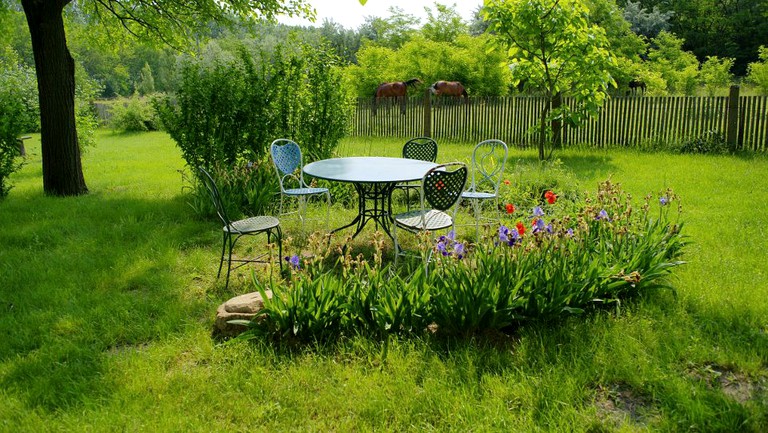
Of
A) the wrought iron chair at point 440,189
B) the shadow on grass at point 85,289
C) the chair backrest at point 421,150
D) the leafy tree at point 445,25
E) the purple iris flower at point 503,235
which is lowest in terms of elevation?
the shadow on grass at point 85,289

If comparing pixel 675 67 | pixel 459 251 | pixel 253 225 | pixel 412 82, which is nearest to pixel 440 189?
pixel 459 251

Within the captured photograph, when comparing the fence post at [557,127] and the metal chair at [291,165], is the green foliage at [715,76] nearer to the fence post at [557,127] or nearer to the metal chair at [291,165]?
the fence post at [557,127]

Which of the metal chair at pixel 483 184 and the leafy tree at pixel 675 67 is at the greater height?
the leafy tree at pixel 675 67

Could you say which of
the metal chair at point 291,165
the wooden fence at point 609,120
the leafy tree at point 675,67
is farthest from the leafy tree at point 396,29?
the metal chair at point 291,165

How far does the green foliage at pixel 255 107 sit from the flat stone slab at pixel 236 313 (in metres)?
3.96

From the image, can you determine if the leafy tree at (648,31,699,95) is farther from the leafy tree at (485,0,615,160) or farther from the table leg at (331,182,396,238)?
the table leg at (331,182,396,238)

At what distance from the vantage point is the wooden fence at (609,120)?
426 inches

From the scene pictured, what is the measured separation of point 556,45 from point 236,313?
8.33m

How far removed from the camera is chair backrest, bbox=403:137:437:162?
6.84 m

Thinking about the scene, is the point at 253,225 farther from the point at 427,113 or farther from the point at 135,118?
the point at 135,118

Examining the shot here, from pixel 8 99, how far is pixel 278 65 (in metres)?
4.11

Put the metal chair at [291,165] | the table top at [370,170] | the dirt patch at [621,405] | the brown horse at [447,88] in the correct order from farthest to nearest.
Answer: the brown horse at [447,88], the metal chair at [291,165], the table top at [370,170], the dirt patch at [621,405]

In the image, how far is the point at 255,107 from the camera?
7582mm

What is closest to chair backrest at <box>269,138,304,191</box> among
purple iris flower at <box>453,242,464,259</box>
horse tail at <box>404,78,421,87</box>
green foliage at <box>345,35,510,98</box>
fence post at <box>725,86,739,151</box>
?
purple iris flower at <box>453,242,464,259</box>
